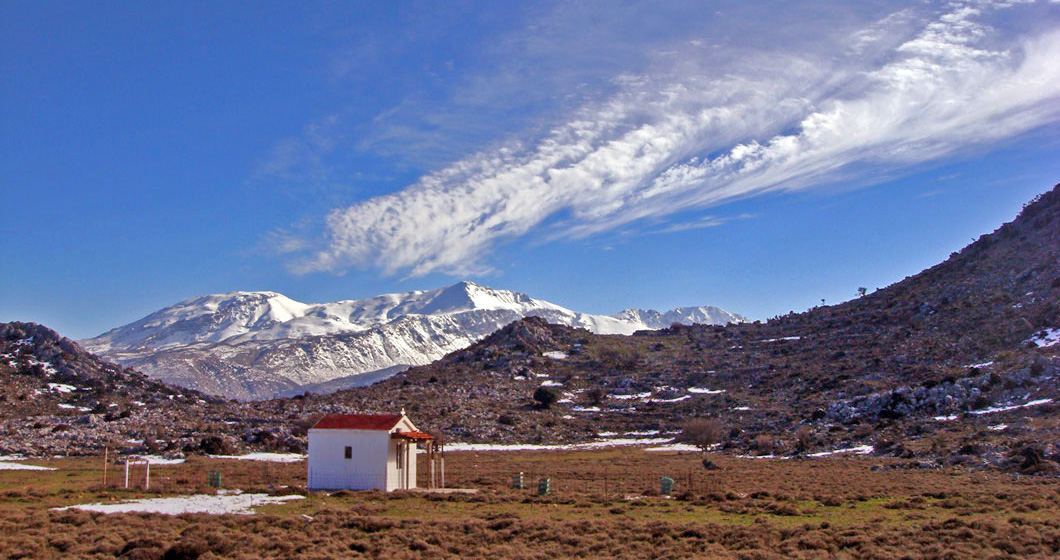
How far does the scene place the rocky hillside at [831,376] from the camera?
58594mm

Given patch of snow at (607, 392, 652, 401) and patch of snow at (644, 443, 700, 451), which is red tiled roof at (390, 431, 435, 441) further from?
patch of snow at (607, 392, 652, 401)

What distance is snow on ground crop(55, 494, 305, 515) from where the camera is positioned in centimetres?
2609

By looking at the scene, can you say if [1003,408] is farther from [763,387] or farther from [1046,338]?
[763,387]

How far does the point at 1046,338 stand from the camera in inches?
2746

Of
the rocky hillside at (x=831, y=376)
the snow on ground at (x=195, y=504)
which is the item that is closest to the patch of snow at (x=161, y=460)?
the snow on ground at (x=195, y=504)

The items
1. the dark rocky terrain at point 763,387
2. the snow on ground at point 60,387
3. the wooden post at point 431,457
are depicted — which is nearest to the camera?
the wooden post at point 431,457

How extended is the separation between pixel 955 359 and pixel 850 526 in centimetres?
6425

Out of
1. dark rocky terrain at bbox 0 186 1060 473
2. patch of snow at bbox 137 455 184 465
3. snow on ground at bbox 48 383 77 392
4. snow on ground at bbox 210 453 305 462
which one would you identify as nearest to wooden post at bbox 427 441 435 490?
snow on ground at bbox 210 453 305 462

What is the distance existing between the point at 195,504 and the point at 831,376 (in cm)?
7624

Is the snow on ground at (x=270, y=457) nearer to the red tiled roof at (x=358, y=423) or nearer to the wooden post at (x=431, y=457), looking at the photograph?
the wooden post at (x=431, y=457)

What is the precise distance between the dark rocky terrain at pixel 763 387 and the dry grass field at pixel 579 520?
14123 millimetres

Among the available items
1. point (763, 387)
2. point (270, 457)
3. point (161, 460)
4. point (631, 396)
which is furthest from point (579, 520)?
point (631, 396)

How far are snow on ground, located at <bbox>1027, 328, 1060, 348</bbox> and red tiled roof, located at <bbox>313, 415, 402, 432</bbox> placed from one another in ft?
207

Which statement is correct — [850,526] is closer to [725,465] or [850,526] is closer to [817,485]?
[817,485]
